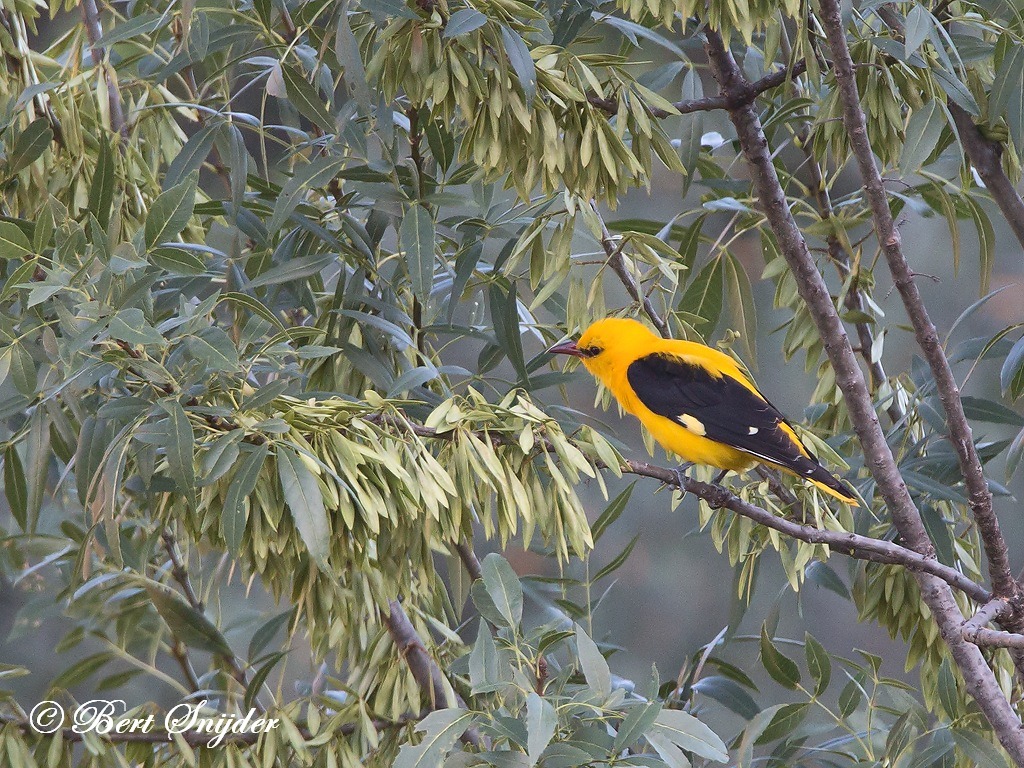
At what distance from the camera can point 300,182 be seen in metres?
1.66

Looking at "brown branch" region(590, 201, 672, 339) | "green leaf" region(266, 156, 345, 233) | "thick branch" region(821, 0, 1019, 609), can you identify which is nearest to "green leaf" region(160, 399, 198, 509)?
"green leaf" region(266, 156, 345, 233)

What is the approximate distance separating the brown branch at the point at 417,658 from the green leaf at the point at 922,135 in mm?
1210

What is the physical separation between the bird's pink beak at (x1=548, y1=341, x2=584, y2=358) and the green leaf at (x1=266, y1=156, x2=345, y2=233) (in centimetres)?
67

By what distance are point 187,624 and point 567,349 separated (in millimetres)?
1024

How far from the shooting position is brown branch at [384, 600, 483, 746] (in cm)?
200

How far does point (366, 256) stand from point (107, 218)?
1.52 ft

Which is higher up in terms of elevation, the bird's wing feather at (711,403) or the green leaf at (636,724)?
the green leaf at (636,724)

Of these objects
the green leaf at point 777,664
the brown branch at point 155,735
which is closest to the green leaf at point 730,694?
the green leaf at point 777,664

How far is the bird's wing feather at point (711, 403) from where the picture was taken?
7.63ft

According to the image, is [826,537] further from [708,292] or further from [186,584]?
[186,584]

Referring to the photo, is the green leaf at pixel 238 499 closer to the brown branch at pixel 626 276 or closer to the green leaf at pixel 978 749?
the brown branch at pixel 626 276

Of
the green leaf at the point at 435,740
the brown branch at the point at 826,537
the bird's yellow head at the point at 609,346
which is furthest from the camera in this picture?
the bird's yellow head at the point at 609,346

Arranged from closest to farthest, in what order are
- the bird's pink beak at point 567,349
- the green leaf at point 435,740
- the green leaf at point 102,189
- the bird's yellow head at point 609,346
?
→ 1. the green leaf at point 435,740
2. the green leaf at point 102,189
3. the bird's pink beak at point 567,349
4. the bird's yellow head at point 609,346

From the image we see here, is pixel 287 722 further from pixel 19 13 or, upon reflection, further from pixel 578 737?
pixel 19 13
